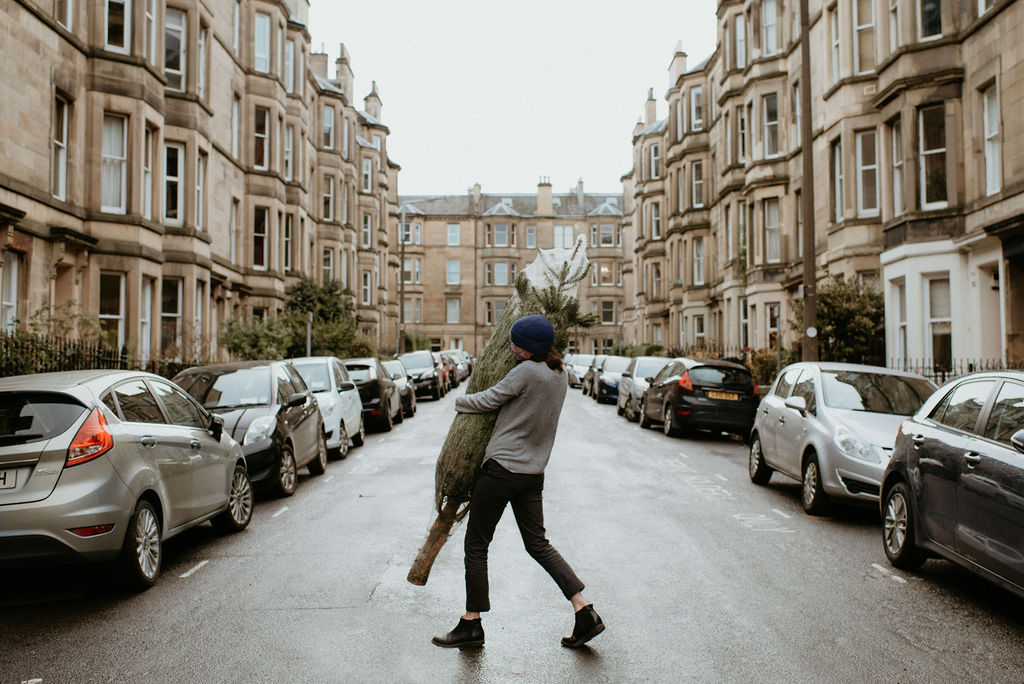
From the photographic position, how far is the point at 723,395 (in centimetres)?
1736

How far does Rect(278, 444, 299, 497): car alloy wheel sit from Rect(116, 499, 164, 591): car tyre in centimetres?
381

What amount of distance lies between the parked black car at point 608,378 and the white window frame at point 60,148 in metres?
17.6

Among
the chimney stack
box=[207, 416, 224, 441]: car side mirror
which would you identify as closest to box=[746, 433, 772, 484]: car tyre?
box=[207, 416, 224, 441]: car side mirror

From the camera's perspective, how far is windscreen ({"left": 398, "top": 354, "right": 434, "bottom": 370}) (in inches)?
1281

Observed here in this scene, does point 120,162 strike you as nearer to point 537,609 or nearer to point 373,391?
point 373,391

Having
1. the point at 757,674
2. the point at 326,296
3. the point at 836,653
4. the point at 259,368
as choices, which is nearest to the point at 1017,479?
the point at 836,653

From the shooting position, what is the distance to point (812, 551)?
779 cm

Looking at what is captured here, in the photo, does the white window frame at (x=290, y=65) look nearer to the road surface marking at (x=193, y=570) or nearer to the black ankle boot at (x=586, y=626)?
the road surface marking at (x=193, y=570)

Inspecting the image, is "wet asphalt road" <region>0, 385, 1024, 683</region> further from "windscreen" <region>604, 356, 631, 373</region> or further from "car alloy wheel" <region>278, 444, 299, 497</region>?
"windscreen" <region>604, 356, 631, 373</region>

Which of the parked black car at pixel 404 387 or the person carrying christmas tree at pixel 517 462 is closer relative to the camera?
the person carrying christmas tree at pixel 517 462

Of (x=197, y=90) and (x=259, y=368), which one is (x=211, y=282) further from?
(x=259, y=368)

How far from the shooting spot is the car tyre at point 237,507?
28.0 feet

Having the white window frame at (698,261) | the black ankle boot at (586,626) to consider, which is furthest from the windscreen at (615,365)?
the black ankle boot at (586,626)

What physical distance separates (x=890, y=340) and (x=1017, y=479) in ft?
51.7
